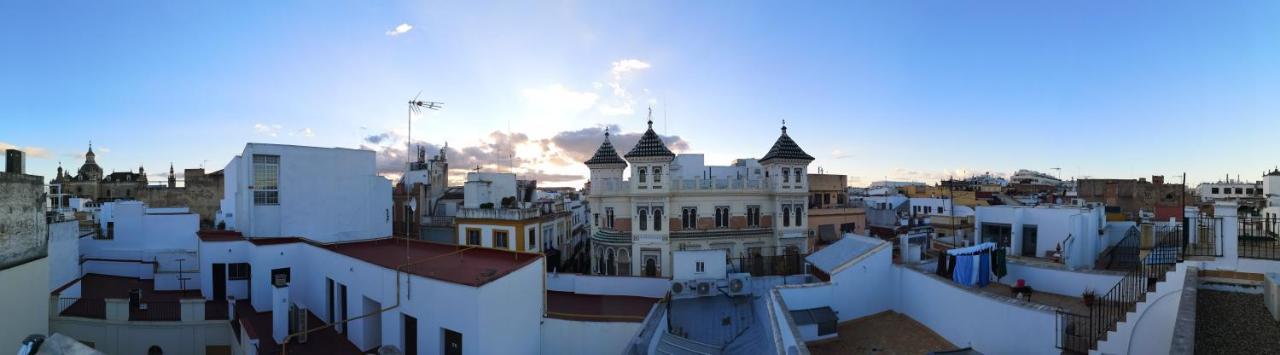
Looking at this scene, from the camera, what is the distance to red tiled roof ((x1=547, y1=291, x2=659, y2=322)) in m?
17.7

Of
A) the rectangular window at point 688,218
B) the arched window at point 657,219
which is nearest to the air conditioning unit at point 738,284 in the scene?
the arched window at point 657,219

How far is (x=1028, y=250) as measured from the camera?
69.3 feet

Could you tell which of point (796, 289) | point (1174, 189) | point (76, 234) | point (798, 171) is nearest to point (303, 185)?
point (76, 234)

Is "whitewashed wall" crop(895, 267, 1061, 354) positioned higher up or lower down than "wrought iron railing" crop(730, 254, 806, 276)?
higher up

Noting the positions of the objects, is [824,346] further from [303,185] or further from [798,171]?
[303,185]

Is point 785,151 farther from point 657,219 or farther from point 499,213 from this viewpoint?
point 499,213

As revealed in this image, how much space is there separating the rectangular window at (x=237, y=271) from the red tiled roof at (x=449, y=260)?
2.97 metres

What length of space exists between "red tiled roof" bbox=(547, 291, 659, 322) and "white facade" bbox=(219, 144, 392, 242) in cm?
923

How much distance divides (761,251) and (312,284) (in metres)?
19.7

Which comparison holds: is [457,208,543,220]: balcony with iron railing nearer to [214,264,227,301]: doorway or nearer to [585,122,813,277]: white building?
[585,122,813,277]: white building

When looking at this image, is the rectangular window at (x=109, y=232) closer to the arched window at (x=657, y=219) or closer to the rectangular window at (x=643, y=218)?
the rectangular window at (x=643, y=218)

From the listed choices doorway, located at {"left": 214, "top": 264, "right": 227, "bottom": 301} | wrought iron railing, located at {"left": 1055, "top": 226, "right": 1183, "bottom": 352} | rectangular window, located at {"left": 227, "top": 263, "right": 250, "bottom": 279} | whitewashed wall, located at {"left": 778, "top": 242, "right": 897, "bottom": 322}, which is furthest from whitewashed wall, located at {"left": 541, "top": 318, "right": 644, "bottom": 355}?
doorway, located at {"left": 214, "top": 264, "right": 227, "bottom": 301}

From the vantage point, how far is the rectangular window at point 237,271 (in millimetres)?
18267

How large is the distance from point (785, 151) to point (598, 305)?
13.8 m
